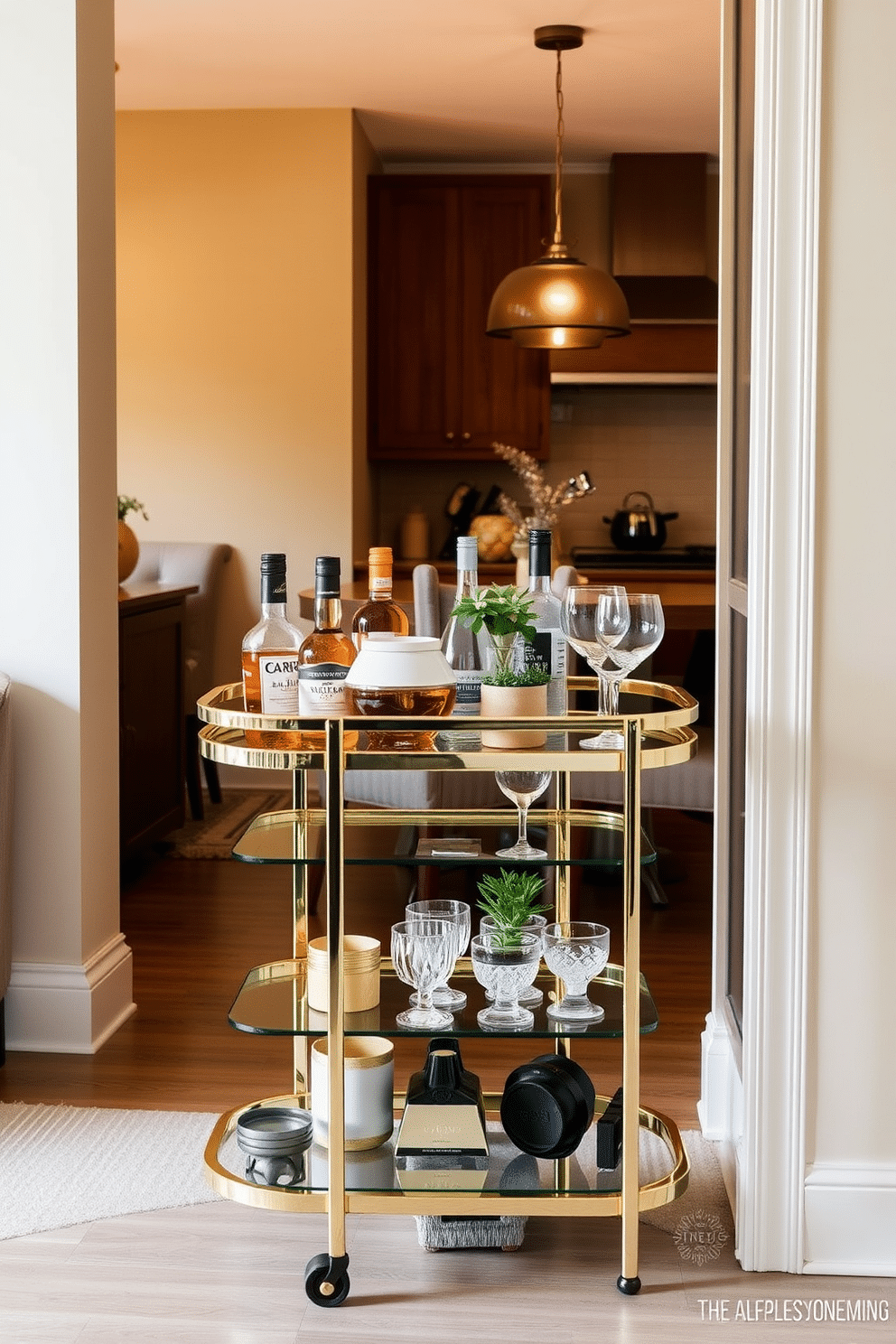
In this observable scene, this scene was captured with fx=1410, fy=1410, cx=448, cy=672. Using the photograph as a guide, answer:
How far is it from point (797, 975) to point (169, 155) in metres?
4.65

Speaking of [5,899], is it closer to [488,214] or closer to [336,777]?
[336,777]

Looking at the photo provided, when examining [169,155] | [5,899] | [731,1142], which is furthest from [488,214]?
[731,1142]

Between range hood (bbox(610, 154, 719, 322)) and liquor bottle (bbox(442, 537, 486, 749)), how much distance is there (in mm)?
4404

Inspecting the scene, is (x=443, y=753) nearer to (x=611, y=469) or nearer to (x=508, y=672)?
(x=508, y=672)

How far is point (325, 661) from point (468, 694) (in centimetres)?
21

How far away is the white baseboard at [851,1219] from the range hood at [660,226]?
4.73 meters

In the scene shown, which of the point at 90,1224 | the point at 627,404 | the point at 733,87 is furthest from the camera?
the point at 627,404

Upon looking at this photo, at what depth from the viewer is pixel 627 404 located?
6488 millimetres

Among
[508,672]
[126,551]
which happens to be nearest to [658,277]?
[126,551]

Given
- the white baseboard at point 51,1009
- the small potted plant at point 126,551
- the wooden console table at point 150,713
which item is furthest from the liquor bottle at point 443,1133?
the small potted plant at point 126,551

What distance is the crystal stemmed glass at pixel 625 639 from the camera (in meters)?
2.02

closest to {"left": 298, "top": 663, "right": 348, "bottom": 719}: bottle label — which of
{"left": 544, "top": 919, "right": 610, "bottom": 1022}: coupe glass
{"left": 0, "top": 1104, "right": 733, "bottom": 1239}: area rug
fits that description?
{"left": 544, "top": 919, "right": 610, "bottom": 1022}: coupe glass

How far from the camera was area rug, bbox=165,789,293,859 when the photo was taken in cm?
468

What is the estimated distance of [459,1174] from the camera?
201 cm
